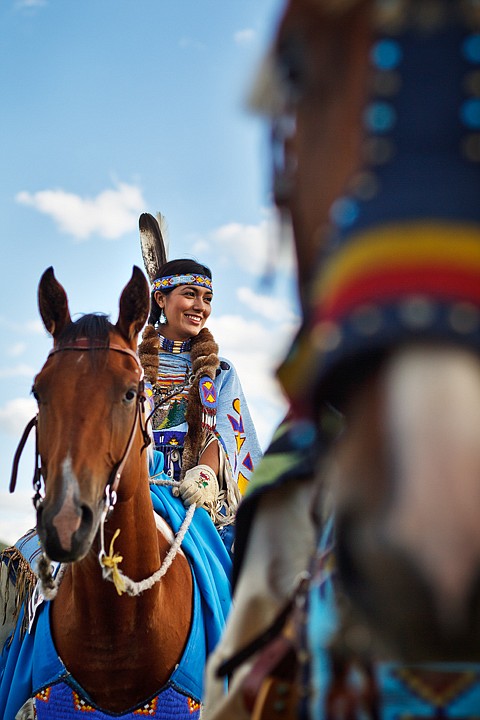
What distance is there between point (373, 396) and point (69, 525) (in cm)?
234

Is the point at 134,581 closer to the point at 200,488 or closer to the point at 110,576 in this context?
the point at 110,576

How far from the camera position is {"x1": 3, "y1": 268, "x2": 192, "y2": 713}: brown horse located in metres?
3.11

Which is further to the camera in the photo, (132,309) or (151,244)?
(151,244)

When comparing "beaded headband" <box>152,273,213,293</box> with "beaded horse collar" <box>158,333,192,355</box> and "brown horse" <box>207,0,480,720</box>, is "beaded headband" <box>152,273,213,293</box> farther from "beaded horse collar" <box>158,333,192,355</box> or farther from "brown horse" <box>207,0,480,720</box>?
"brown horse" <box>207,0,480,720</box>

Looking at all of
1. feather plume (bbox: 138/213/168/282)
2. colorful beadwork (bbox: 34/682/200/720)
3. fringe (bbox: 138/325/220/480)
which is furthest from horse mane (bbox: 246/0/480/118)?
feather plume (bbox: 138/213/168/282)

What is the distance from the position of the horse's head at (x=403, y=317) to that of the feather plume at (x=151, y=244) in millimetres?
5631

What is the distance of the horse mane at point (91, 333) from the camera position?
3496 millimetres

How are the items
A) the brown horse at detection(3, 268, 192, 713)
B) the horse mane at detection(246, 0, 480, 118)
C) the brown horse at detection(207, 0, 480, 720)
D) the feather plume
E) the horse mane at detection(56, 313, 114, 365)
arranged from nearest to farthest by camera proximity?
the brown horse at detection(207, 0, 480, 720)
the horse mane at detection(246, 0, 480, 118)
the brown horse at detection(3, 268, 192, 713)
the horse mane at detection(56, 313, 114, 365)
the feather plume

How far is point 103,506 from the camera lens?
3.21 meters

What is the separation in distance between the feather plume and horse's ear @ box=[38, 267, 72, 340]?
2781 millimetres

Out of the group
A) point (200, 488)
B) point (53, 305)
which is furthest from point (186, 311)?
point (53, 305)

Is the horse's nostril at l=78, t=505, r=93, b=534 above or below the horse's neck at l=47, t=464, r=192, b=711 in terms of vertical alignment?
above

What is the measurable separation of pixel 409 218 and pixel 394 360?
163 mm

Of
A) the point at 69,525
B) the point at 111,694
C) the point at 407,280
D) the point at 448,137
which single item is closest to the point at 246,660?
the point at 407,280
